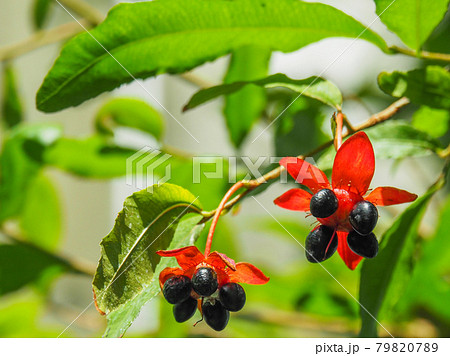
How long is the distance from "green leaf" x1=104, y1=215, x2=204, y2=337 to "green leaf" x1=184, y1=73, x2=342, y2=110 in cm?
11

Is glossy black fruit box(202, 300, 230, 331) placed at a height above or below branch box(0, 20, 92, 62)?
below

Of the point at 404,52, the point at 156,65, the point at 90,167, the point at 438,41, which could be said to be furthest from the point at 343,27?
the point at 90,167

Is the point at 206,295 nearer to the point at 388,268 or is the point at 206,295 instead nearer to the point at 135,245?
the point at 135,245

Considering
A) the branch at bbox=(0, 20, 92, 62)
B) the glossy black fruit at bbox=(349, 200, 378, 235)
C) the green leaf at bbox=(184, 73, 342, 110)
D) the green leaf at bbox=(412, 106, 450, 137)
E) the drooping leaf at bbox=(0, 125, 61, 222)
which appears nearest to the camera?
the glossy black fruit at bbox=(349, 200, 378, 235)

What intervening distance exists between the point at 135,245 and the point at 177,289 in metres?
0.05

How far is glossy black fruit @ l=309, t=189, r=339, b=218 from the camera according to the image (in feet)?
1.15

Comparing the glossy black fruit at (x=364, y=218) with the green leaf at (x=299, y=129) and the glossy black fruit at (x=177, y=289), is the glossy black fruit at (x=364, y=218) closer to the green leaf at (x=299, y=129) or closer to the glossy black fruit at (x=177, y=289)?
the glossy black fruit at (x=177, y=289)

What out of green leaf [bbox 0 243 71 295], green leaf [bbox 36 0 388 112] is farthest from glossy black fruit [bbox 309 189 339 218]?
green leaf [bbox 0 243 71 295]

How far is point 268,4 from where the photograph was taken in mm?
482

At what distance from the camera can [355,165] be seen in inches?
14.6

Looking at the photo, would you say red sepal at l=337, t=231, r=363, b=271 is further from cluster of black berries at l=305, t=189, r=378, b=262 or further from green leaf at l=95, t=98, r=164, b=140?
green leaf at l=95, t=98, r=164, b=140

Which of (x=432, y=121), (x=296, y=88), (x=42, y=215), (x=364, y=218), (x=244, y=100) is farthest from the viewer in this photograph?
(x=42, y=215)

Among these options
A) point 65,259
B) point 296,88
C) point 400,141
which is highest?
point 296,88

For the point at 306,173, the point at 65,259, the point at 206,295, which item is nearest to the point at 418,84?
the point at 306,173
